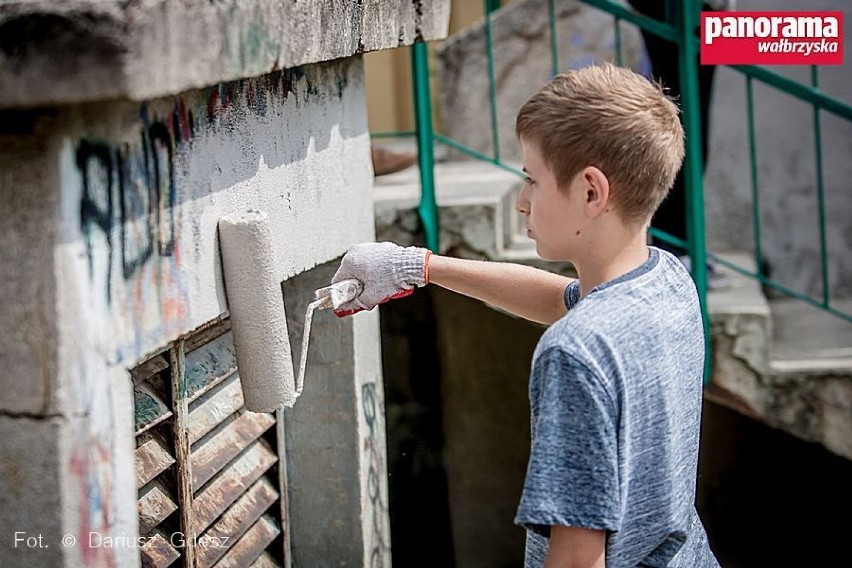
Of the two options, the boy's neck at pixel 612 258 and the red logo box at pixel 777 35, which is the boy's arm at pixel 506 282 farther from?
the red logo box at pixel 777 35

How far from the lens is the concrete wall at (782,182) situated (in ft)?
16.2

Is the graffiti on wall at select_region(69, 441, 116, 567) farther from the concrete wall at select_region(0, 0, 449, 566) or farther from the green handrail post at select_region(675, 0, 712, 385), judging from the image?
the green handrail post at select_region(675, 0, 712, 385)

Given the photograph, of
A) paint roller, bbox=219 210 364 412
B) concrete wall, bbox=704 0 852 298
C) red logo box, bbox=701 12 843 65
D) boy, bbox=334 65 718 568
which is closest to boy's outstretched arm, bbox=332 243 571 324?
paint roller, bbox=219 210 364 412

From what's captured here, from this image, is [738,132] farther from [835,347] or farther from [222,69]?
[222,69]

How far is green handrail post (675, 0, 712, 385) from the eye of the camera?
376 centimetres

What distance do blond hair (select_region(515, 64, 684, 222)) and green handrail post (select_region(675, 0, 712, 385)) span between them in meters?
1.93

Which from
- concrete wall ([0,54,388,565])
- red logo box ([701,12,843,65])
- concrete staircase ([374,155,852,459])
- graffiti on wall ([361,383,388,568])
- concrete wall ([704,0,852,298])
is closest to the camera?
concrete wall ([0,54,388,565])

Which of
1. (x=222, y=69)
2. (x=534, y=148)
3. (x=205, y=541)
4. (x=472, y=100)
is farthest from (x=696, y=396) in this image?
(x=472, y=100)

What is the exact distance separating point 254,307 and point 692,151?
81.5 inches

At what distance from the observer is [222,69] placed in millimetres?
1880

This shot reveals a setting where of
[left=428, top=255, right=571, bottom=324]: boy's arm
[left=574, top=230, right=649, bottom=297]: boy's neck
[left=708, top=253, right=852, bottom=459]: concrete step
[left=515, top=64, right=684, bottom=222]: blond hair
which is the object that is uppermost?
[left=515, top=64, right=684, bottom=222]: blond hair

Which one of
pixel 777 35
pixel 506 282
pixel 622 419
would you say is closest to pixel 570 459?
pixel 622 419

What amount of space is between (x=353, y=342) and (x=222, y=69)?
3.78 ft

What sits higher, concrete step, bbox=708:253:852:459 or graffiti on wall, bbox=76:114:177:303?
graffiti on wall, bbox=76:114:177:303
